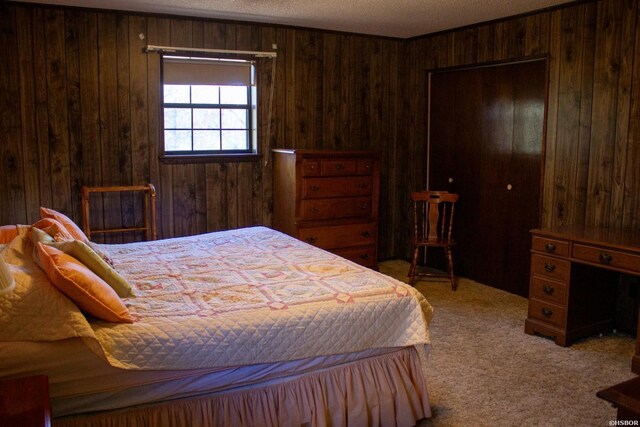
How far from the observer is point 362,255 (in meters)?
5.13

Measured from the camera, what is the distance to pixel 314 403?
7.63 feet

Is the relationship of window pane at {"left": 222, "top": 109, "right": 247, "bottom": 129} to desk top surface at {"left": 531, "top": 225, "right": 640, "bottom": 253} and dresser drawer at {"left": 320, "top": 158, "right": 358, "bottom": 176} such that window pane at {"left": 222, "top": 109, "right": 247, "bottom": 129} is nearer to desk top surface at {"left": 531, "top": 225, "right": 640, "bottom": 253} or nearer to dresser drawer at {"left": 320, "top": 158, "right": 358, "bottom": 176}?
dresser drawer at {"left": 320, "top": 158, "right": 358, "bottom": 176}

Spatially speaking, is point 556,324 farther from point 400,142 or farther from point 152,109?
point 152,109

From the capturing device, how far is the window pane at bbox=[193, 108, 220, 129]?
4910 millimetres

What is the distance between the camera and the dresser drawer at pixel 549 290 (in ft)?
11.8

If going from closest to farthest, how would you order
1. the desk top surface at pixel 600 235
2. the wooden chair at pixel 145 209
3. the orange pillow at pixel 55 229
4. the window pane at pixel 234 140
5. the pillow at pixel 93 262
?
the pillow at pixel 93 262 → the orange pillow at pixel 55 229 → the desk top surface at pixel 600 235 → the wooden chair at pixel 145 209 → the window pane at pixel 234 140

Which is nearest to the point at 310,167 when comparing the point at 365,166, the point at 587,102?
the point at 365,166

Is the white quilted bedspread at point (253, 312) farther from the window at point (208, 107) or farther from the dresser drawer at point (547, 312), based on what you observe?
the window at point (208, 107)

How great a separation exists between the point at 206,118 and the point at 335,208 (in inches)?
54.5

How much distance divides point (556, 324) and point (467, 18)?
261 centimetres

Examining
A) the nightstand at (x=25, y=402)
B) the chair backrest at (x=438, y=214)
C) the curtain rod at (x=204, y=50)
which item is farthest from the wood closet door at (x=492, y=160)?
the nightstand at (x=25, y=402)

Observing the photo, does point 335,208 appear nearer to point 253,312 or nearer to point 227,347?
point 253,312

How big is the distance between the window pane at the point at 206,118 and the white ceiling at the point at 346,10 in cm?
79

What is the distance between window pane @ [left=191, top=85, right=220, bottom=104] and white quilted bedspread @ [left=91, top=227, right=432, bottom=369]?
2078mm
